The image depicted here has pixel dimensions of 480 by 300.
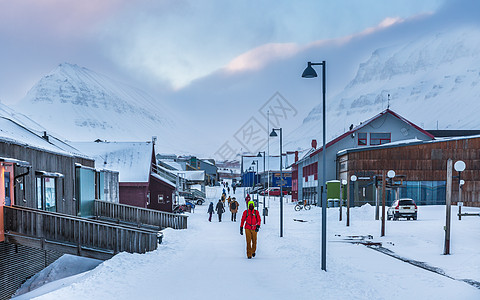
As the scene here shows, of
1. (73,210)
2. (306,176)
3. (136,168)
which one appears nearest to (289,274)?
(73,210)

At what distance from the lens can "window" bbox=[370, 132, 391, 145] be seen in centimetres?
4391

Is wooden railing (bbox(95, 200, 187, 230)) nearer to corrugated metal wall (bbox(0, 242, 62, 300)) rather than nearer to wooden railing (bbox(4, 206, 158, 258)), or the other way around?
corrugated metal wall (bbox(0, 242, 62, 300))

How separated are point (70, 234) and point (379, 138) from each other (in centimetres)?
3624

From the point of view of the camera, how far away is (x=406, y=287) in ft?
31.4

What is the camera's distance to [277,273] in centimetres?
1105

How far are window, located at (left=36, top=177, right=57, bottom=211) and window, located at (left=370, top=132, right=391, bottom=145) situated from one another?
33837 mm

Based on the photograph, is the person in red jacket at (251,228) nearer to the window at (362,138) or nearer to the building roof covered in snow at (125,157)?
the building roof covered in snow at (125,157)

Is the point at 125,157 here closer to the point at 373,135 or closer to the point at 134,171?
the point at 134,171

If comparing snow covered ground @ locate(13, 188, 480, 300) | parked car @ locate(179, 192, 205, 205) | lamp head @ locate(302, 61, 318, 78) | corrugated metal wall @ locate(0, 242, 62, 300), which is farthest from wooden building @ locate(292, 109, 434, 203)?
corrugated metal wall @ locate(0, 242, 62, 300)

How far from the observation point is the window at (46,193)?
55.8ft

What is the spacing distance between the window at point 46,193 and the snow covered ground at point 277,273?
4920 mm

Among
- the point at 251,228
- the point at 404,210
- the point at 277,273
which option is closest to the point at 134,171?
the point at 404,210

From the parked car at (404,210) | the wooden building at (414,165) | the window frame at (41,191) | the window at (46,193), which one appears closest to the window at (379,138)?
the wooden building at (414,165)

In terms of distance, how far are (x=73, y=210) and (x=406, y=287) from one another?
16879mm
